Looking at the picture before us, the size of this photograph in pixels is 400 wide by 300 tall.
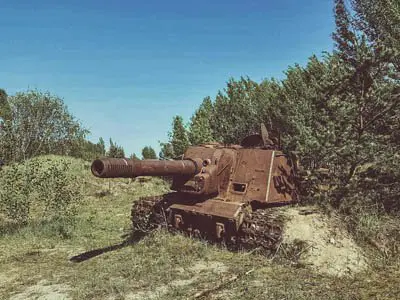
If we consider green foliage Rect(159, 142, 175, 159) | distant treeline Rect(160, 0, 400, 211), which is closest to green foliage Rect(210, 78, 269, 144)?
green foliage Rect(159, 142, 175, 159)

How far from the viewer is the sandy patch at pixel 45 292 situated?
20.7ft

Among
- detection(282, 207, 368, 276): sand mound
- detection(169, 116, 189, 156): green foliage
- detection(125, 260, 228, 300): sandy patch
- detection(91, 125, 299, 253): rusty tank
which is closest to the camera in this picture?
detection(125, 260, 228, 300): sandy patch

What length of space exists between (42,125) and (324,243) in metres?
25.8

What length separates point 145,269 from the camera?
23.4 feet

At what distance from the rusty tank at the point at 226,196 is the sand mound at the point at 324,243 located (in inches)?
21.3

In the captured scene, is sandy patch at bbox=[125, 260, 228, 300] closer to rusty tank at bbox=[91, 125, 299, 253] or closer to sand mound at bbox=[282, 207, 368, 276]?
rusty tank at bbox=[91, 125, 299, 253]

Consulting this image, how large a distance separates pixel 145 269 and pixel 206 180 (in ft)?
7.72

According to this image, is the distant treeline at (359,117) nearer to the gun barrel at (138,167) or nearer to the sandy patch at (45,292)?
the gun barrel at (138,167)

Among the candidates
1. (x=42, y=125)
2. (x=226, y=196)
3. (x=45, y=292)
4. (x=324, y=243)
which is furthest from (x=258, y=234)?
(x=42, y=125)

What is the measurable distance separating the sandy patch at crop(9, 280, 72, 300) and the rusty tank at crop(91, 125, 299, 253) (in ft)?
8.47

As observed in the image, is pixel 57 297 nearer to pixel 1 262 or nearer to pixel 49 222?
pixel 1 262

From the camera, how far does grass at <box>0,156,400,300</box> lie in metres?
5.78

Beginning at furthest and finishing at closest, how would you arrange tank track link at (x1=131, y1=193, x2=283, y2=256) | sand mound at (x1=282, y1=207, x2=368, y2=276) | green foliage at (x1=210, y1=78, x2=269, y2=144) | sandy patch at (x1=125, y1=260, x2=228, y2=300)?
green foliage at (x1=210, y1=78, x2=269, y2=144), tank track link at (x1=131, y1=193, x2=283, y2=256), sand mound at (x1=282, y1=207, x2=368, y2=276), sandy patch at (x1=125, y1=260, x2=228, y2=300)

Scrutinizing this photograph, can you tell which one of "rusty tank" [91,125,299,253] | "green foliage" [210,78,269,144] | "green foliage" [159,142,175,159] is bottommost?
"rusty tank" [91,125,299,253]
